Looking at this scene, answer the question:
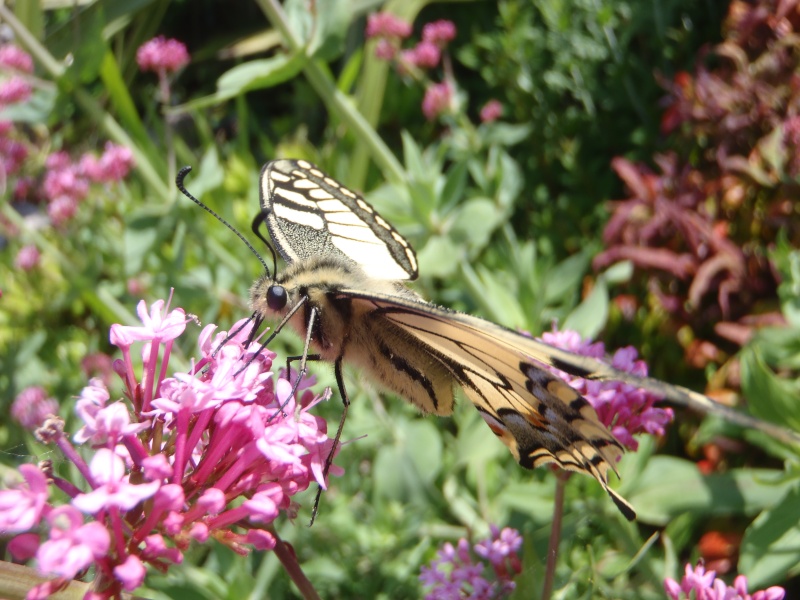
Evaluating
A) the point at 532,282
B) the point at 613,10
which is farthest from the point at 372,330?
the point at 613,10

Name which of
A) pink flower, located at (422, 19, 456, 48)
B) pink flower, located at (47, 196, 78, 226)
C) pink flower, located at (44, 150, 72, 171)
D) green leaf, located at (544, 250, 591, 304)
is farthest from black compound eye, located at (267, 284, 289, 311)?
pink flower, located at (44, 150, 72, 171)

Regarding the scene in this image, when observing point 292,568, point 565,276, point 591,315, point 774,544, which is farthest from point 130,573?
point 565,276

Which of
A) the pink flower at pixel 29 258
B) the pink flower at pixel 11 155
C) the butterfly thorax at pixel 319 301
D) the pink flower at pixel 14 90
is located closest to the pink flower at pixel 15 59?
the pink flower at pixel 14 90

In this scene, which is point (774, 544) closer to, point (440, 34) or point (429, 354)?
point (429, 354)

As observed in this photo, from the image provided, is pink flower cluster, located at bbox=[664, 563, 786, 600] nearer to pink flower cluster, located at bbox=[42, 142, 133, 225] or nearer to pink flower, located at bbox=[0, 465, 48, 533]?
pink flower, located at bbox=[0, 465, 48, 533]

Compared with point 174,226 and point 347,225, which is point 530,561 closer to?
point 347,225

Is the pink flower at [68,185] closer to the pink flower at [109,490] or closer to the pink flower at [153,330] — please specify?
the pink flower at [153,330]
